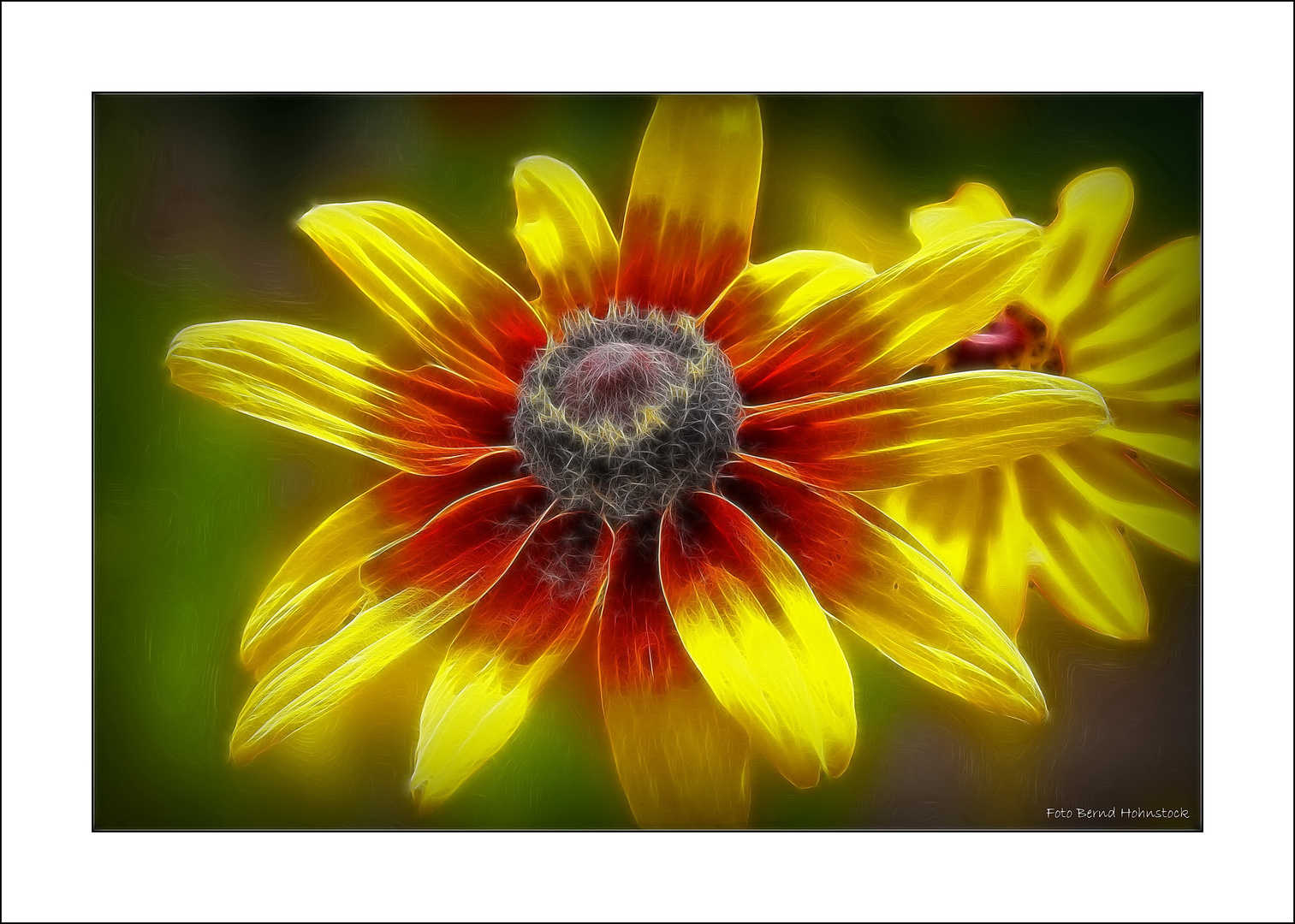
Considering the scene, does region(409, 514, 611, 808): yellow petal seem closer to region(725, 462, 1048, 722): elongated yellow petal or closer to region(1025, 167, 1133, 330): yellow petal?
region(725, 462, 1048, 722): elongated yellow petal

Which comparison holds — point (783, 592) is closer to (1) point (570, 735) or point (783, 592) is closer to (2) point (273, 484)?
(1) point (570, 735)

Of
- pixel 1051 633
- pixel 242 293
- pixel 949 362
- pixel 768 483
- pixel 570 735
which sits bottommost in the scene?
pixel 570 735

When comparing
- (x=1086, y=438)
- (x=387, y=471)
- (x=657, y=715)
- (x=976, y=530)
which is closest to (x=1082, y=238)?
(x=1086, y=438)

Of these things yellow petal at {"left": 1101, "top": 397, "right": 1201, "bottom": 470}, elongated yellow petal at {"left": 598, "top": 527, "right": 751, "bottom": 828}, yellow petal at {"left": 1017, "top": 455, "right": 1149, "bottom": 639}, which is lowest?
elongated yellow petal at {"left": 598, "top": 527, "right": 751, "bottom": 828}

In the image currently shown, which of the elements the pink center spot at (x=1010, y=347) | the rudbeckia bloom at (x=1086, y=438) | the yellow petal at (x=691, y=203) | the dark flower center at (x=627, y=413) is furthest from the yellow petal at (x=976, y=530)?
the yellow petal at (x=691, y=203)

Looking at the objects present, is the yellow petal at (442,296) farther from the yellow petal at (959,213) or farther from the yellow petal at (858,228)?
the yellow petal at (959,213)

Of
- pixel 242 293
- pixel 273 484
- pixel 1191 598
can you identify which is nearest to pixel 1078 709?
pixel 1191 598

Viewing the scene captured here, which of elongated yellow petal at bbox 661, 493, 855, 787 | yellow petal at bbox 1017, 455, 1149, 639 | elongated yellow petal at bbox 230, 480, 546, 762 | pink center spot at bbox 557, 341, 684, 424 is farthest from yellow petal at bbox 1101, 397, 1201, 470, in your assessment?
elongated yellow petal at bbox 230, 480, 546, 762
